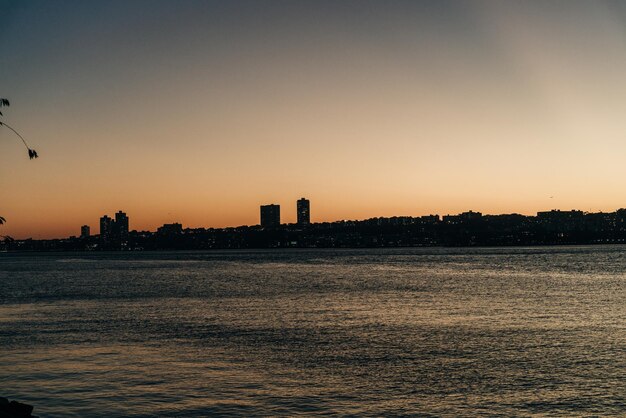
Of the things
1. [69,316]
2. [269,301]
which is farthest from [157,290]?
[69,316]

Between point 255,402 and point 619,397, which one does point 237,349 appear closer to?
point 255,402

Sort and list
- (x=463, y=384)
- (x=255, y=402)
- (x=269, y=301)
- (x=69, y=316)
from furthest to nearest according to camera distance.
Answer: (x=269, y=301) → (x=69, y=316) → (x=463, y=384) → (x=255, y=402)

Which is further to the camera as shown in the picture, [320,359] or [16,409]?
[320,359]

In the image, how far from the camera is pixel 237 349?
38.8 metres

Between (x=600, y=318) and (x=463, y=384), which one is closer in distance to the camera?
(x=463, y=384)

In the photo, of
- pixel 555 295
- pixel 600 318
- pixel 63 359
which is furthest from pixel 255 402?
pixel 555 295

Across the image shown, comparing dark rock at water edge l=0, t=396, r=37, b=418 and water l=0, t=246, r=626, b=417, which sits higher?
dark rock at water edge l=0, t=396, r=37, b=418

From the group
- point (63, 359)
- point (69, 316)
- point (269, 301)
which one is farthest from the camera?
point (269, 301)

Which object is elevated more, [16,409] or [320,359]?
[16,409]

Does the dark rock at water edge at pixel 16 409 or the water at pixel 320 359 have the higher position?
the dark rock at water edge at pixel 16 409

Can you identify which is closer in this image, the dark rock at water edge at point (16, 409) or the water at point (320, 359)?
the dark rock at water edge at point (16, 409)

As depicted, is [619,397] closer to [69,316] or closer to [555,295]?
[69,316]

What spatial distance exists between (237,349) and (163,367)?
6573mm

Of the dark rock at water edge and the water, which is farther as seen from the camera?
the water
